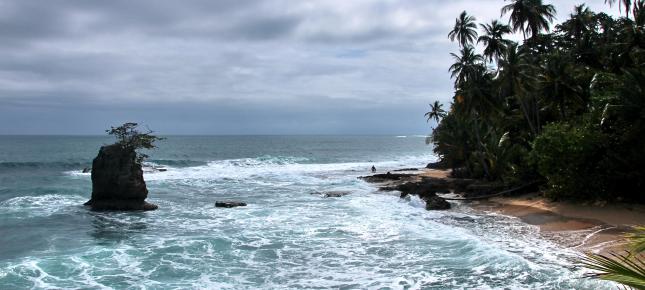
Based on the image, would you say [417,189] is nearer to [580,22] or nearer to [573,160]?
[573,160]

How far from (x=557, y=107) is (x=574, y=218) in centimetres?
1328

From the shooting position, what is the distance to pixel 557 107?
1259 inches

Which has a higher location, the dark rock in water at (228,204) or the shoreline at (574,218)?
the shoreline at (574,218)

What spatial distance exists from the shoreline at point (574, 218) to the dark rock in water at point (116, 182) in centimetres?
1834

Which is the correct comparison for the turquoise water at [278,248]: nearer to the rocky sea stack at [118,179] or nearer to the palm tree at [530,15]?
the rocky sea stack at [118,179]

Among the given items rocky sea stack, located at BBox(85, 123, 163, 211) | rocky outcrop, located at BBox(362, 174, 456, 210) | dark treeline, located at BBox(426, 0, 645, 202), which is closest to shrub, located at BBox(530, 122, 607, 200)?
dark treeline, located at BBox(426, 0, 645, 202)

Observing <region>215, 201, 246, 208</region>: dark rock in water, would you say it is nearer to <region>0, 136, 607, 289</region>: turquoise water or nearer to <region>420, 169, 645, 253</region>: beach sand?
<region>0, 136, 607, 289</region>: turquoise water

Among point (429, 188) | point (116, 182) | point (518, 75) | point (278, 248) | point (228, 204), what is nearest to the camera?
point (278, 248)

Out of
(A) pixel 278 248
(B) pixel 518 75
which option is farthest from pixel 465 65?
(A) pixel 278 248

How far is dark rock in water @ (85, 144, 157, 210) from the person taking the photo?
26.2 m

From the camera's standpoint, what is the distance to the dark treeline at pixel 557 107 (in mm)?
21766

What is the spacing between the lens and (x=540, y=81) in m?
30.1

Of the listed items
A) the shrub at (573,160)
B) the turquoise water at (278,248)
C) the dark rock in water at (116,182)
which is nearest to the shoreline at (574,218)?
the shrub at (573,160)

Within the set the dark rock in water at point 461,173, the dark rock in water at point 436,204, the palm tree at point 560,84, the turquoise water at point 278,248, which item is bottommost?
the turquoise water at point 278,248
